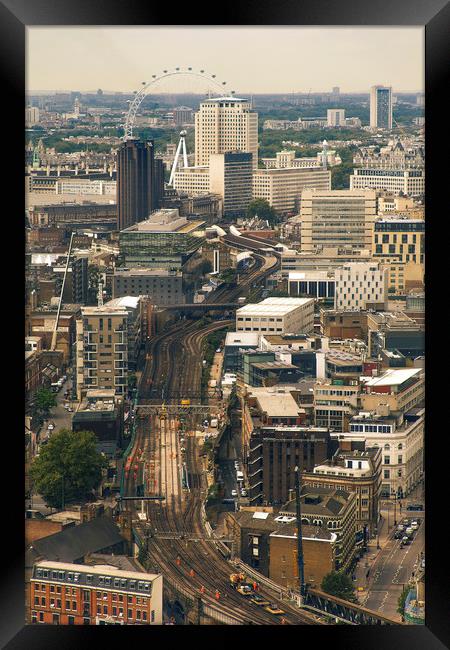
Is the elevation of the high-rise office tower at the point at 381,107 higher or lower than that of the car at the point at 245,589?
higher

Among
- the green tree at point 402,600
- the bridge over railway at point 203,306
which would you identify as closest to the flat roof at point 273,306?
the bridge over railway at point 203,306

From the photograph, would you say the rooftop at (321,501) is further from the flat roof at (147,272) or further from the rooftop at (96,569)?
the flat roof at (147,272)

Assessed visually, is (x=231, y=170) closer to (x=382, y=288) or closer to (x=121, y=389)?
(x=382, y=288)

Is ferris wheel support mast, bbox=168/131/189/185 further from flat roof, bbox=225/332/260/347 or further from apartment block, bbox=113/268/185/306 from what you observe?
A: flat roof, bbox=225/332/260/347

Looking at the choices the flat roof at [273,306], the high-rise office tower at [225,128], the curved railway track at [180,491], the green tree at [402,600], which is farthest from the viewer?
the high-rise office tower at [225,128]

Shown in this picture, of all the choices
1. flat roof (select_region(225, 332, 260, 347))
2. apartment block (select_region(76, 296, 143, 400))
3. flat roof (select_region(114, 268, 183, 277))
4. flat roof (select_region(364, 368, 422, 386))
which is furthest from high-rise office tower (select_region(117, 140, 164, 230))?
flat roof (select_region(364, 368, 422, 386))
